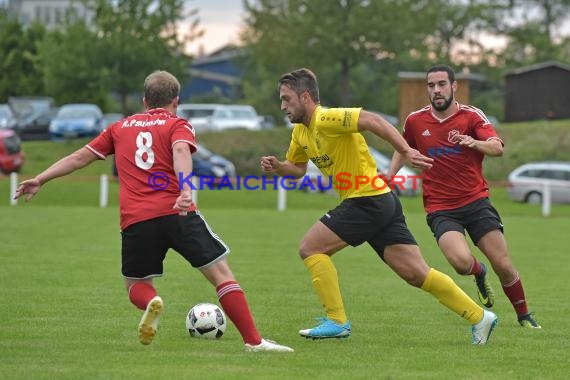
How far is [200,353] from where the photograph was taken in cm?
779

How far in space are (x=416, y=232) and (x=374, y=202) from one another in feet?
48.5

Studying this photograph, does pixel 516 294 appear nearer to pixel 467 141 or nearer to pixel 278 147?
pixel 467 141

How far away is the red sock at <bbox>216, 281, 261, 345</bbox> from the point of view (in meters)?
7.66

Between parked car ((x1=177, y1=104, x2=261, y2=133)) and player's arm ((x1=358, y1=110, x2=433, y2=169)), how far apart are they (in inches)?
1482

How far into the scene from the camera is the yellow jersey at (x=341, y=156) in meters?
8.42

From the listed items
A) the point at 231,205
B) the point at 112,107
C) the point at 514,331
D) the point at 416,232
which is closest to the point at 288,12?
the point at 112,107

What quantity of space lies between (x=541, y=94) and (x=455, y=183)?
42.0m

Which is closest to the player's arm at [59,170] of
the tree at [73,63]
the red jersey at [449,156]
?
the red jersey at [449,156]

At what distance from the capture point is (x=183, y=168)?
7.39 meters

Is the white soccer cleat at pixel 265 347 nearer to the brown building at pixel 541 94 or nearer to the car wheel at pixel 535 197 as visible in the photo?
the car wheel at pixel 535 197

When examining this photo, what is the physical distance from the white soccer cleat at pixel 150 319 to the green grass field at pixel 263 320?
0.47 ft

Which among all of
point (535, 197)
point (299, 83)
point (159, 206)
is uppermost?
point (299, 83)

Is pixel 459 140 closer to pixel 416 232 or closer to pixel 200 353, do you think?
pixel 200 353

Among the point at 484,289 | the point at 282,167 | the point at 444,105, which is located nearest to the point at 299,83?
the point at 282,167
